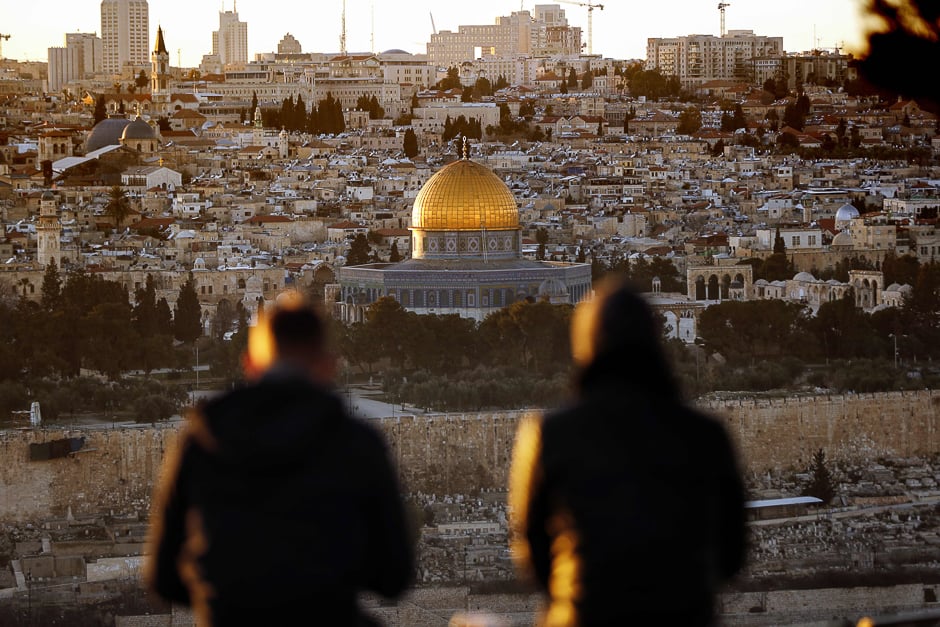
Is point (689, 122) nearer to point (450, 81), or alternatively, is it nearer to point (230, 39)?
point (450, 81)

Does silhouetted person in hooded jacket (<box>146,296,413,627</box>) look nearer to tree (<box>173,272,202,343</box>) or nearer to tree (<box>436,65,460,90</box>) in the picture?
tree (<box>173,272,202,343</box>)

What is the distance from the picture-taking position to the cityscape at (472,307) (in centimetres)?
2508

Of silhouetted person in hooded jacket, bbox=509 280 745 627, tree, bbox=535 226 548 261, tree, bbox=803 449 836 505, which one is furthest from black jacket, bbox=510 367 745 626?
tree, bbox=535 226 548 261

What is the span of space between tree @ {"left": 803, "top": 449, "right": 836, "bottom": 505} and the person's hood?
73.5 feet

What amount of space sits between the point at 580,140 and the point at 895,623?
263 feet

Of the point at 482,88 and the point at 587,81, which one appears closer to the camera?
the point at 482,88

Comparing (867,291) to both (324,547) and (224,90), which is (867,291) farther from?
(224,90)

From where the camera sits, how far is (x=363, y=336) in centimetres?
3653

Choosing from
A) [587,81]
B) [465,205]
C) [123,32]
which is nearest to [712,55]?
[587,81]

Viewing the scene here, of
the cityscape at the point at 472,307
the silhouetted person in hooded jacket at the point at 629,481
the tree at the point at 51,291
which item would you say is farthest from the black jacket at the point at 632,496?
the tree at the point at 51,291

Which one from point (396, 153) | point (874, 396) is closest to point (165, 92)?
point (396, 153)

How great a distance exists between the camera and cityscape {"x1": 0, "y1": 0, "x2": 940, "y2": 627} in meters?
25.1

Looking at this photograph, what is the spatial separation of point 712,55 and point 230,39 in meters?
40.2

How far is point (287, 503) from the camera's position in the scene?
550 centimetres
